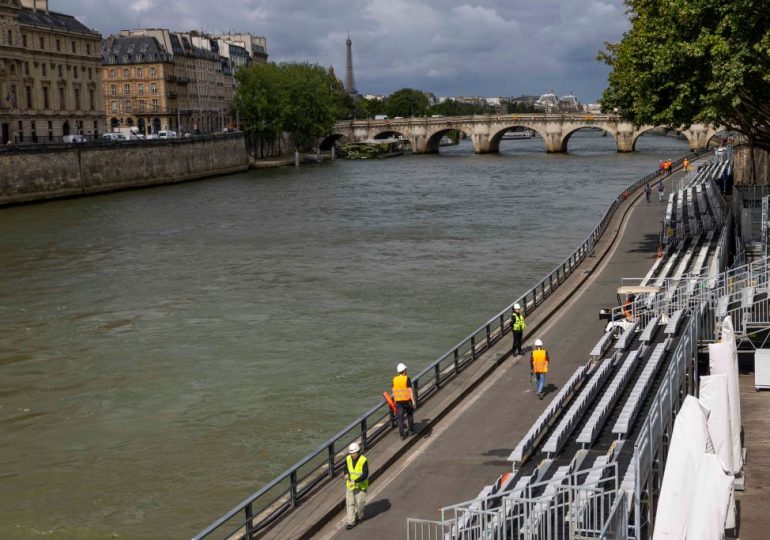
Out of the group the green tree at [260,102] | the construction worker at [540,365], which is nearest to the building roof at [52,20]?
the green tree at [260,102]

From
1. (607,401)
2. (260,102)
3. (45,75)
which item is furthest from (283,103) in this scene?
(607,401)

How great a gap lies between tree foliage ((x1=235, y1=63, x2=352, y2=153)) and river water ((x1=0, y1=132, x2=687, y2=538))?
5470 centimetres

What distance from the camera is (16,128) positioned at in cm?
8875

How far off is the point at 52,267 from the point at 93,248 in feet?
19.8

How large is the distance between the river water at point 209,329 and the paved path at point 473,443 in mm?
3268

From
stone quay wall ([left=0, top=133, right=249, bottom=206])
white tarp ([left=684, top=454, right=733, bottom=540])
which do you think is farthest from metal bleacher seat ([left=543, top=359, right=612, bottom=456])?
stone quay wall ([left=0, top=133, right=249, bottom=206])

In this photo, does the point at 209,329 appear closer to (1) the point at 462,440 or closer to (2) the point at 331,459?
(1) the point at 462,440

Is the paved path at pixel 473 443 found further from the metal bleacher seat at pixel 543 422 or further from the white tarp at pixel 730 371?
the white tarp at pixel 730 371

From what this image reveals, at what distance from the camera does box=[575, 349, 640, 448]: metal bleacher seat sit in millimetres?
15375

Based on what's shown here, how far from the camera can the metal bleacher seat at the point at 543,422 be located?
15.3 meters

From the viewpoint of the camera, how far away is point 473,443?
17.9 m

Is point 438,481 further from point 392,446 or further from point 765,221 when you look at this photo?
point 765,221

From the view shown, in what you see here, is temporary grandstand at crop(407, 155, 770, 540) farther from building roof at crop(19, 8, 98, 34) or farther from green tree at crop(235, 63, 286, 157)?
green tree at crop(235, 63, 286, 157)

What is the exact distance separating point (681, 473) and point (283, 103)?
385 ft
